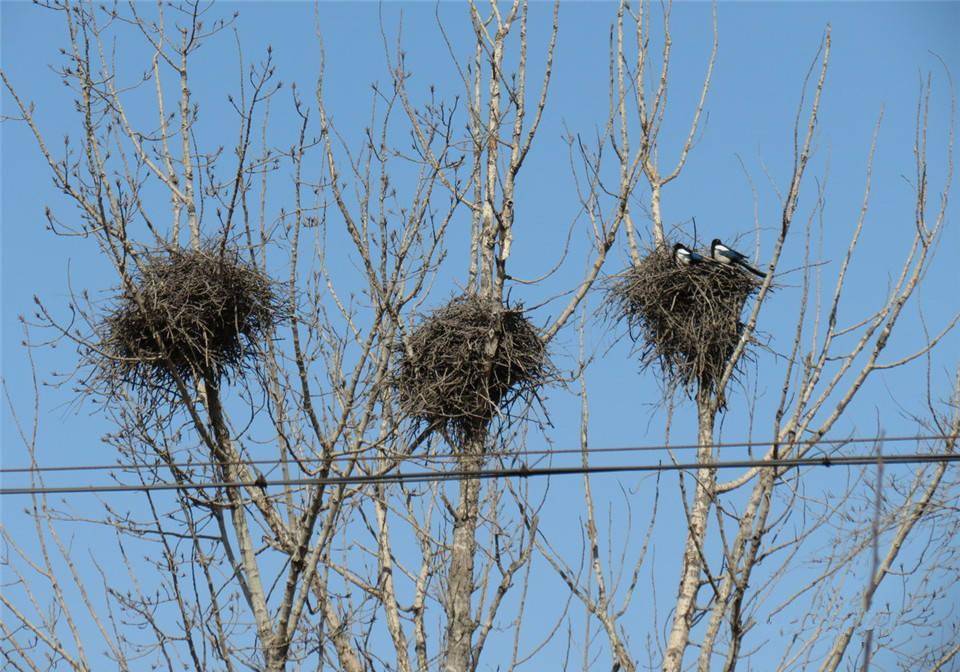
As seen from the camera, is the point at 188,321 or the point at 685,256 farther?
the point at 685,256

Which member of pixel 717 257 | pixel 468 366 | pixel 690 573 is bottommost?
pixel 690 573

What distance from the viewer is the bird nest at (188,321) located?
742 centimetres

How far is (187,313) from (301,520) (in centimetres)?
122

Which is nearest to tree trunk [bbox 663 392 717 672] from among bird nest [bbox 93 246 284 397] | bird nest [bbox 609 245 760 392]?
bird nest [bbox 609 245 760 392]

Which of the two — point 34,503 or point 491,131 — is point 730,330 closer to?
point 491,131

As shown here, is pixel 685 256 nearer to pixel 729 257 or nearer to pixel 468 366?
pixel 729 257

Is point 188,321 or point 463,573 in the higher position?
point 188,321

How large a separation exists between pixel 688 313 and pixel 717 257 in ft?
1.42

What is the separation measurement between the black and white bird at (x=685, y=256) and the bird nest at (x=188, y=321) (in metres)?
2.57

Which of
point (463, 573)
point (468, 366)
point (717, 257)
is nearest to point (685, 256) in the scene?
point (717, 257)

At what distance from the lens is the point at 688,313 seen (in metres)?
8.76

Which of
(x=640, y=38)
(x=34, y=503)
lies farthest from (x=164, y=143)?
(x=640, y=38)

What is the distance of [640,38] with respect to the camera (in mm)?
9758

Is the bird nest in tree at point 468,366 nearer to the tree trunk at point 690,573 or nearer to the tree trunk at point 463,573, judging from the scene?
the tree trunk at point 463,573
